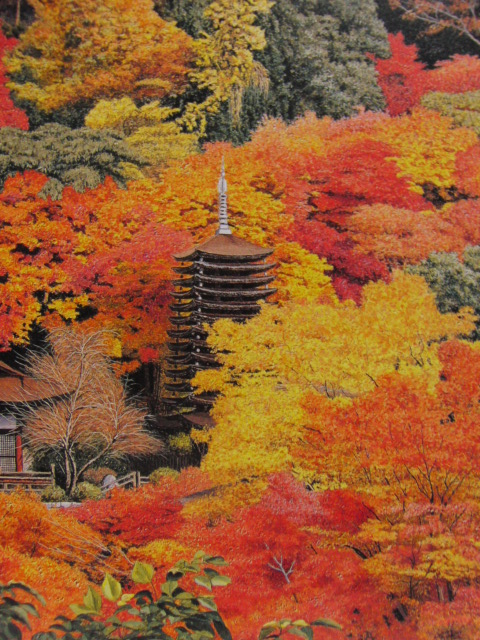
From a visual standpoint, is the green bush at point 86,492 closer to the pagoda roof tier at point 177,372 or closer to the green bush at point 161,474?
the green bush at point 161,474

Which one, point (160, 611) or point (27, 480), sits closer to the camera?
point (160, 611)

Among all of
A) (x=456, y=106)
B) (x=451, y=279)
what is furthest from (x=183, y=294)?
(x=456, y=106)

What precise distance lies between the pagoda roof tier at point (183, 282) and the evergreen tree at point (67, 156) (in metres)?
1.42

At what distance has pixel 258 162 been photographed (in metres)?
9.48

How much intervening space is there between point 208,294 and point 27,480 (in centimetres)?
284

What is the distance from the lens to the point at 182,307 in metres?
8.84

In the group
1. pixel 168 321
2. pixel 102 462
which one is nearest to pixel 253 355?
pixel 168 321

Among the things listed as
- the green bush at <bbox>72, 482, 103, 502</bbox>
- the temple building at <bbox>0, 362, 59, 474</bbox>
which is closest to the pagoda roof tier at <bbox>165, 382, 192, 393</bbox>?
the temple building at <bbox>0, 362, 59, 474</bbox>

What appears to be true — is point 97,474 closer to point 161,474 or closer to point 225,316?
point 161,474

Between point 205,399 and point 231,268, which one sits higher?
point 231,268

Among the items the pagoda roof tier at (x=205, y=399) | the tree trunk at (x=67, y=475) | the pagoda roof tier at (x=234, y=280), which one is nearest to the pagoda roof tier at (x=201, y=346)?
the pagoda roof tier at (x=205, y=399)

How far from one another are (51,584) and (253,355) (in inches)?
120

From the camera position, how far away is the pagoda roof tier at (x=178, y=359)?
877 centimetres

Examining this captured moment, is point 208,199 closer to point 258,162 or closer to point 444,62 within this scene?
point 258,162
